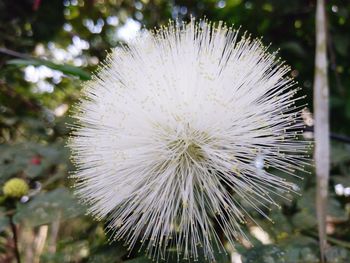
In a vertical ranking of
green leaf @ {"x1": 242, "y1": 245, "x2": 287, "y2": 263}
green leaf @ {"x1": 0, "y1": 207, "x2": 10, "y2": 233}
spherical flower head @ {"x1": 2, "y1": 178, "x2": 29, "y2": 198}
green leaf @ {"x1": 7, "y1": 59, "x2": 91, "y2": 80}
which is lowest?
green leaf @ {"x1": 242, "y1": 245, "x2": 287, "y2": 263}

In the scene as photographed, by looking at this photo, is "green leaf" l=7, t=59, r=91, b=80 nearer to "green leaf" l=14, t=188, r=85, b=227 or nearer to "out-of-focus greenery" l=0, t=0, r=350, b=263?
"out-of-focus greenery" l=0, t=0, r=350, b=263

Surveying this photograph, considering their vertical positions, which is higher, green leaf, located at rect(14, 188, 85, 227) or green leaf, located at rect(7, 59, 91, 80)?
green leaf, located at rect(7, 59, 91, 80)

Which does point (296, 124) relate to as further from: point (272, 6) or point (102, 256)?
point (272, 6)

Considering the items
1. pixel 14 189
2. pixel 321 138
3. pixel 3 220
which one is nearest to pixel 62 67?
pixel 14 189

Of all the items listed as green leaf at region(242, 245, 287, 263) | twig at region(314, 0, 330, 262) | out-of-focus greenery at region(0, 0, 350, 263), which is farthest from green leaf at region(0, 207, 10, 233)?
twig at region(314, 0, 330, 262)

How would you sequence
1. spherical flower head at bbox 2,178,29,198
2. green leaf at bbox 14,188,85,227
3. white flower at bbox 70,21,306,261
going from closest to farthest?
1. white flower at bbox 70,21,306,261
2. green leaf at bbox 14,188,85,227
3. spherical flower head at bbox 2,178,29,198

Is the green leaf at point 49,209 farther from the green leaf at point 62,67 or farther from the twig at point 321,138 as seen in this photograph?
the twig at point 321,138

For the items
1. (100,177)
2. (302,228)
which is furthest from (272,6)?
(100,177)

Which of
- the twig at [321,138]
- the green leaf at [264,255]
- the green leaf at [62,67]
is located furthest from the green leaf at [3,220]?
the twig at [321,138]
